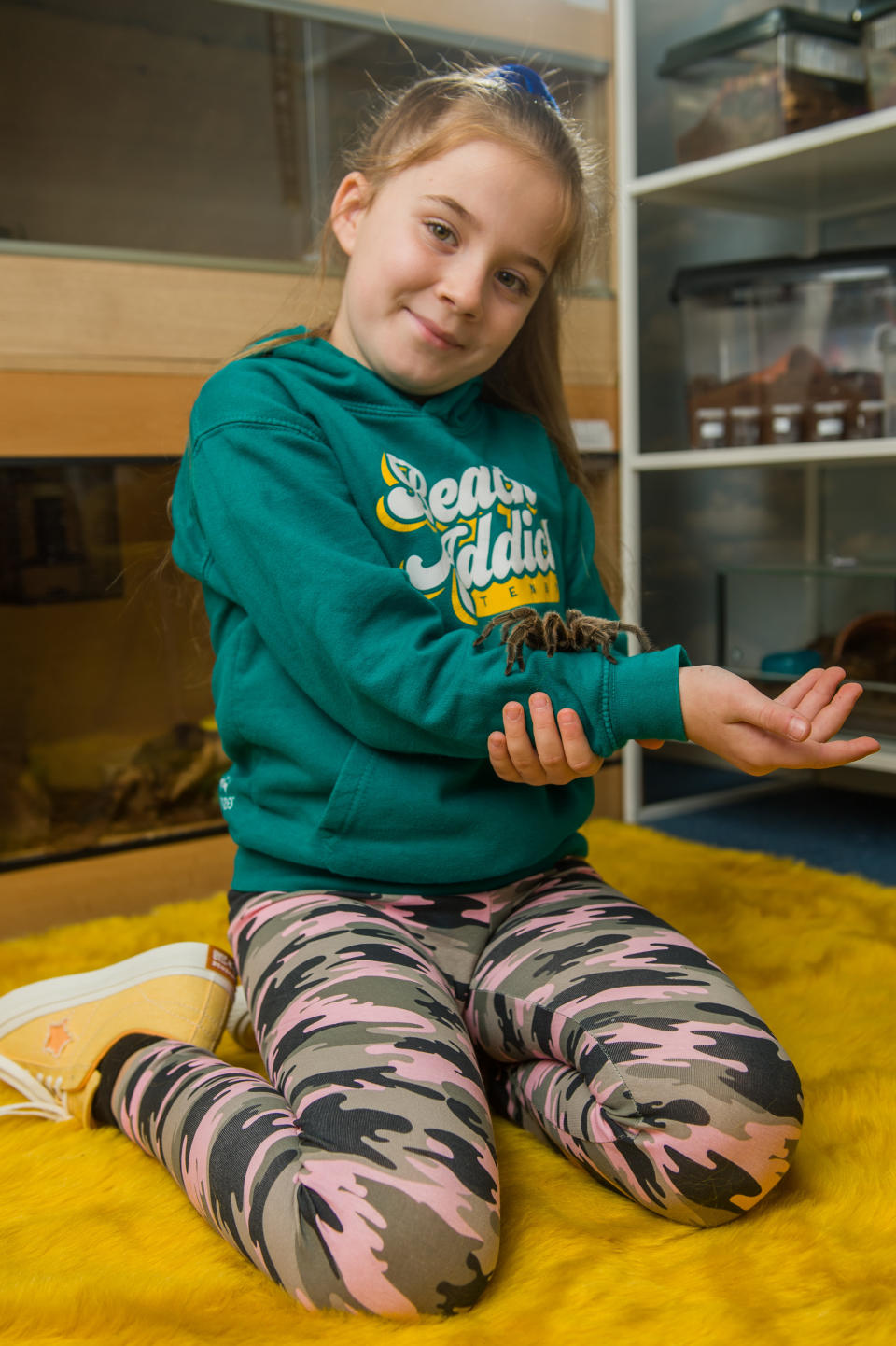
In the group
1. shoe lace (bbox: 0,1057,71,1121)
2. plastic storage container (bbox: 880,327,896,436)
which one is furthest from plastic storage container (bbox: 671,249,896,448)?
shoe lace (bbox: 0,1057,71,1121)

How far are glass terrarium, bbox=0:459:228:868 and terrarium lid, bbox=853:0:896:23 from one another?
38.1 inches

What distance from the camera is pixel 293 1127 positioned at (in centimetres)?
64

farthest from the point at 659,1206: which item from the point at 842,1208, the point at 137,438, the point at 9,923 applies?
the point at 137,438

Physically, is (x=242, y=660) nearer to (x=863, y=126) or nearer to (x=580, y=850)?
(x=580, y=850)

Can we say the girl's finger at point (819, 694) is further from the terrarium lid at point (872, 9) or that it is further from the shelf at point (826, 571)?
the terrarium lid at point (872, 9)

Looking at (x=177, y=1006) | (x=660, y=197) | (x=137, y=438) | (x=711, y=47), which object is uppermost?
(x=711, y=47)

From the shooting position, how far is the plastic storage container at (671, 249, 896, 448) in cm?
145

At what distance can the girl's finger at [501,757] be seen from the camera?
2.36ft

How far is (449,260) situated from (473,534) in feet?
0.63

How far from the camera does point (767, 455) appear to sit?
144 centimetres

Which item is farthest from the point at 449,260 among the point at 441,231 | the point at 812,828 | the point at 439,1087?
the point at 812,828

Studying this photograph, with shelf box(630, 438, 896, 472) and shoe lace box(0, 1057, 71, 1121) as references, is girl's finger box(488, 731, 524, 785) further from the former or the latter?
shelf box(630, 438, 896, 472)

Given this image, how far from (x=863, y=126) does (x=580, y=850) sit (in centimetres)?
91

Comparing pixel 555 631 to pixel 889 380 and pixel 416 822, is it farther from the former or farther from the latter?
pixel 889 380
